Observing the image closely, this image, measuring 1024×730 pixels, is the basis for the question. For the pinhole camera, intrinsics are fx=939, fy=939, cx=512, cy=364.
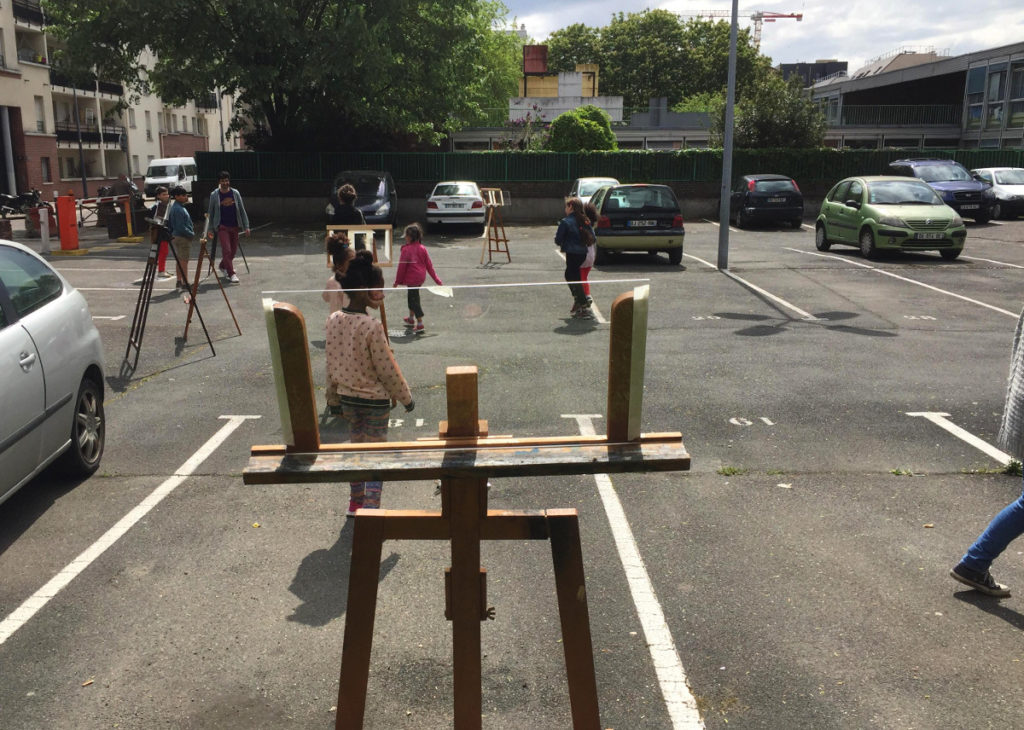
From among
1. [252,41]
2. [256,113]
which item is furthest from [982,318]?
[256,113]

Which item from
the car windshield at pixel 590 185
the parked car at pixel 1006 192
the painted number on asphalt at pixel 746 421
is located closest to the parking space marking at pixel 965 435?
the painted number on asphalt at pixel 746 421

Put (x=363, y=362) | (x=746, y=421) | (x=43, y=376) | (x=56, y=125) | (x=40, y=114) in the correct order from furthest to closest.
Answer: (x=56, y=125)
(x=40, y=114)
(x=746, y=421)
(x=43, y=376)
(x=363, y=362)

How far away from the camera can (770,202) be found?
27438 millimetres

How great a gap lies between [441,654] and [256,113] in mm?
31879

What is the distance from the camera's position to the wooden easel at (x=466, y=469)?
3.02 m

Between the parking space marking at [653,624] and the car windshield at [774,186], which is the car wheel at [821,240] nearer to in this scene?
the car windshield at [774,186]

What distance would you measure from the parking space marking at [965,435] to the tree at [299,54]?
22375mm

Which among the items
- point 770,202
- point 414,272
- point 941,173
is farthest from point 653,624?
point 941,173

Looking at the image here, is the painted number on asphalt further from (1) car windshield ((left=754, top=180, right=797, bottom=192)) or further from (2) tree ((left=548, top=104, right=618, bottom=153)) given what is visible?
(2) tree ((left=548, top=104, right=618, bottom=153))

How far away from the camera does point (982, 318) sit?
518 inches

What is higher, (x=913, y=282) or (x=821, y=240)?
(x=821, y=240)

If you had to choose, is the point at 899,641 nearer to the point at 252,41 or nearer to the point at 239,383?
the point at 239,383

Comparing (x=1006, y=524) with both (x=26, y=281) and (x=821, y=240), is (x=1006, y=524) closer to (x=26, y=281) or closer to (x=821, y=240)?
(x=26, y=281)

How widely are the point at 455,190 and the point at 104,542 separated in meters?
23.0
